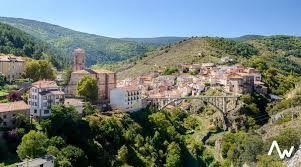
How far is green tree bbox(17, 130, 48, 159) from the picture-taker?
43.4 metres

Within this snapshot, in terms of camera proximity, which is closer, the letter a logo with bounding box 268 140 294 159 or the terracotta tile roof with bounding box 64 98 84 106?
the letter a logo with bounding box 268 140 294 159

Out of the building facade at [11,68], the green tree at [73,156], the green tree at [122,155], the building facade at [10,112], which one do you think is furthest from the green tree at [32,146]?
the building facade at [11,68]

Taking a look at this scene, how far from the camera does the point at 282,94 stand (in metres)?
83.1

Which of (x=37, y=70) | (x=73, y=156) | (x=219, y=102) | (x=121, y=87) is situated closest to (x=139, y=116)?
(x=121, y=87)

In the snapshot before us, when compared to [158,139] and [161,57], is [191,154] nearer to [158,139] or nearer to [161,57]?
[158,139]

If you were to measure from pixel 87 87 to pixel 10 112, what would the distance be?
15.1 m

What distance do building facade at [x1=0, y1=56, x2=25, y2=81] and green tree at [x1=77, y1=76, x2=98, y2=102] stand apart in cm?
1313

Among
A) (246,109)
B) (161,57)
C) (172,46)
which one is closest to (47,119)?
(246,109)

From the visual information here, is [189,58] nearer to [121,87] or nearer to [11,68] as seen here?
[121,87]

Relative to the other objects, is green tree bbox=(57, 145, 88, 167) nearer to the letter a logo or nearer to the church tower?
the letter a logo

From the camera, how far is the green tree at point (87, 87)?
62.0 meters

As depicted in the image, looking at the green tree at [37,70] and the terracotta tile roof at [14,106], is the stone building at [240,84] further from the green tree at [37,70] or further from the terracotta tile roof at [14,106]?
the terracotta tile roof at [14,106]

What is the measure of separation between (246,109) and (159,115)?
15.7 metres

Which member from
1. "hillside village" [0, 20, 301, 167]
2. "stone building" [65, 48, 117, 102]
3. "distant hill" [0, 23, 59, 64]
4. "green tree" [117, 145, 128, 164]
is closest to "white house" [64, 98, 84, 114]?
"hillside village" [0, 20, 301, 167]
